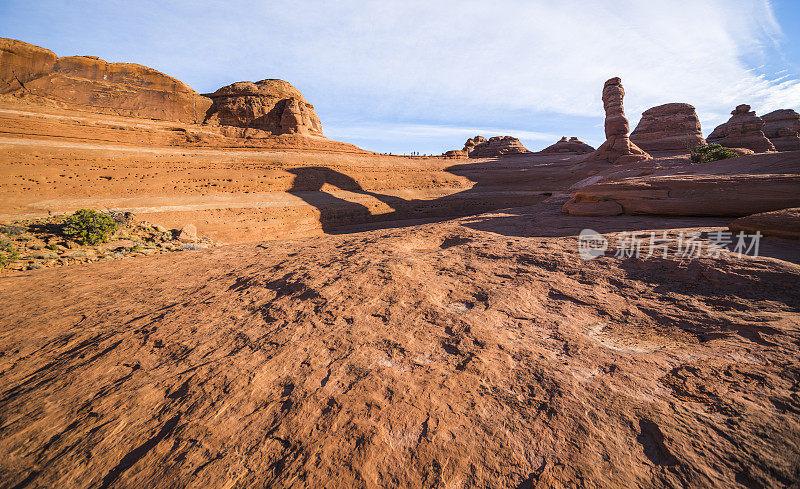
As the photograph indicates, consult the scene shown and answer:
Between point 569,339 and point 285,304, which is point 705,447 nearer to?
point 569,339

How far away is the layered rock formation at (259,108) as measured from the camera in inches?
1053

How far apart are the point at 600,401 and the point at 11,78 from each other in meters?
32.5

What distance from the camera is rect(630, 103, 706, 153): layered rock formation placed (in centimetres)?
2688

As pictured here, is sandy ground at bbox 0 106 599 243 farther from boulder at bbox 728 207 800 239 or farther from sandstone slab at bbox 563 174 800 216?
boulder at bbox 728 207 800 239

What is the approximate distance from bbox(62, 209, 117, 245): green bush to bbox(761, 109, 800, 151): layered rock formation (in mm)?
52725

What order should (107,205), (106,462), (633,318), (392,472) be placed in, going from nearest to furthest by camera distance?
(392,472) < (106,462) < (633,318) < (107,205)

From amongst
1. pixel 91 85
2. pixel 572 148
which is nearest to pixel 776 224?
pixel 91 85

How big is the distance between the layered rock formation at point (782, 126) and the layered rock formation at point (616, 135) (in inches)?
814

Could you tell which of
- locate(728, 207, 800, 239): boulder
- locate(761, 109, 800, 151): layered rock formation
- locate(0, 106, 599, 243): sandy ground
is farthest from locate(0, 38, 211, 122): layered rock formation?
locate(761, 109, 800, 151): layered rock formation

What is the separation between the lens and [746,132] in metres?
27.1

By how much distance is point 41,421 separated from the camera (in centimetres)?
200

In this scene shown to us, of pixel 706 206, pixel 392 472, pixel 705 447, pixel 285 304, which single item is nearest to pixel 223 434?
pixel 392 472

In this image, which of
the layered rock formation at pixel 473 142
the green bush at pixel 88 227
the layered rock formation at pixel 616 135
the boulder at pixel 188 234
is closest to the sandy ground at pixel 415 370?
the green bush at pixel 88 227

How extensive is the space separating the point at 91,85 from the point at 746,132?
55073 mm
